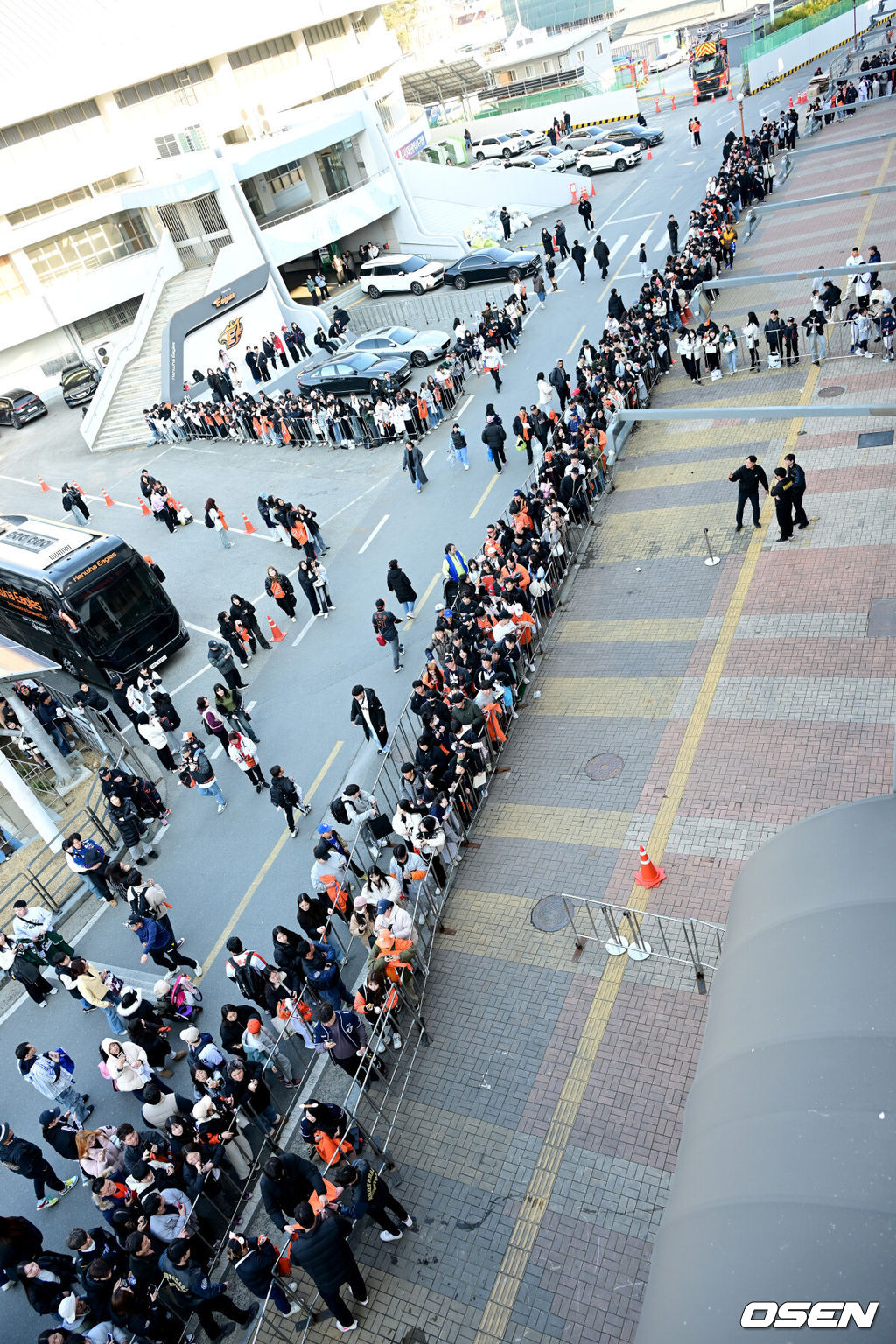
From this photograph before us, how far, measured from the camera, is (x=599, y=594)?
49.8 feet

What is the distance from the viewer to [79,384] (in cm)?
4047

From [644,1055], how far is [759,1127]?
3852 millimetres

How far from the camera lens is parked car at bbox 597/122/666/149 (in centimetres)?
4406

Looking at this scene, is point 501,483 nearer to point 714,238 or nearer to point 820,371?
point 820,371

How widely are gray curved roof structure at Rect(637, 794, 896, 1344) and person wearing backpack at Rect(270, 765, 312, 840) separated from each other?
7.83 meters

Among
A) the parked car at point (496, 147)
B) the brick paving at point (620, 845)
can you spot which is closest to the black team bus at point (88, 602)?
the brick paving at point (620, 845)

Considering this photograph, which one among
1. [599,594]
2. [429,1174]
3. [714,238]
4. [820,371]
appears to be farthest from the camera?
[714,238]

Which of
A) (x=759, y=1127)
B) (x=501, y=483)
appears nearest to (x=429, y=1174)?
(x=759, y=1127)

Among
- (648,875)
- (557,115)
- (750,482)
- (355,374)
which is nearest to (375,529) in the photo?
(750,482)

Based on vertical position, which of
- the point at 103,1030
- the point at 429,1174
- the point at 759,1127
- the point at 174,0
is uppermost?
the point at 174,0

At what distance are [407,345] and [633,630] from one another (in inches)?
724

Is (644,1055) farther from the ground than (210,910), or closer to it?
farther from the ground

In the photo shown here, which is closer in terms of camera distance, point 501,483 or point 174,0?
point 501,483

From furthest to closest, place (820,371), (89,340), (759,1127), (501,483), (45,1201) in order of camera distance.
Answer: (89,340), (501,483), (820,371), (45,1201), (759,1127)
